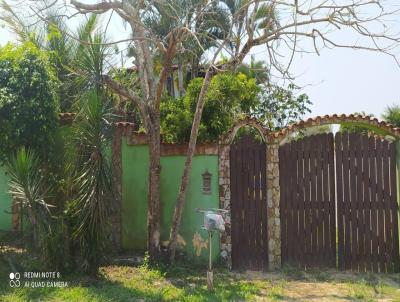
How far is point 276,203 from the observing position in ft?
25.1

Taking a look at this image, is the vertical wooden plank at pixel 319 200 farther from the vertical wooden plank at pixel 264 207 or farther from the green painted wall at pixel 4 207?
the green painted wall at pixel 4 207

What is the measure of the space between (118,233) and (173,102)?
142 inches

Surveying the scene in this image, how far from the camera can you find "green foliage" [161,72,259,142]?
382 inches

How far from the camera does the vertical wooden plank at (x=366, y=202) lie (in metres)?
7.45

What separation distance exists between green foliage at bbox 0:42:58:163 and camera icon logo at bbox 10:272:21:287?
1776 millimetres

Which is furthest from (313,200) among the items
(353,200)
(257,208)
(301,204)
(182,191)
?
(182,191)

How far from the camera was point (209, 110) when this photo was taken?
1001 centimetres

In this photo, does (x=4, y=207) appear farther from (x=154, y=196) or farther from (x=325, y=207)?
(x=325, y=207)

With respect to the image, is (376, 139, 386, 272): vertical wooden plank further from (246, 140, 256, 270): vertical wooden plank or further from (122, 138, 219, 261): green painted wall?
(122, 138, 219, 261): green painted wall

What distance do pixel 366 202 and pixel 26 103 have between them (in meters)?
5.76

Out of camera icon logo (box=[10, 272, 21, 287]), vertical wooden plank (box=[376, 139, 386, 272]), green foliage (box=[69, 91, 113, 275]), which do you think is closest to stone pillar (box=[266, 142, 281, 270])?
vertical wooden plank (box=[376, 139, 386, 272])

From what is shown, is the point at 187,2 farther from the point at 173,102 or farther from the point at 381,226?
the point at 381,226

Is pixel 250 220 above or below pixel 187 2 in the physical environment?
below

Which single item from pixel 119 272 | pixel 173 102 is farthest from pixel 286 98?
pixel 119 272
